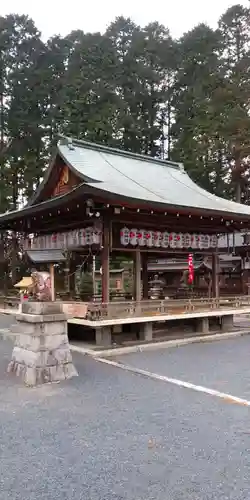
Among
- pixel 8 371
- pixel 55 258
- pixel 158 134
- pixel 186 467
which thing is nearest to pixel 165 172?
pixel 55 258

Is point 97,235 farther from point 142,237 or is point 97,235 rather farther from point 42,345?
point 42,345

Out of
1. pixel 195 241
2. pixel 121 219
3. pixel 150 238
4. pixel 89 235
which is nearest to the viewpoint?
pixel 89 235

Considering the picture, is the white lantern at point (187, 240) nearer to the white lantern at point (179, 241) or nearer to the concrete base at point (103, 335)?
the white lantern at point (179, 241)

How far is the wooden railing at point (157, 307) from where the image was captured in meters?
8.87

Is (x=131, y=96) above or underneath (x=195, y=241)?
above

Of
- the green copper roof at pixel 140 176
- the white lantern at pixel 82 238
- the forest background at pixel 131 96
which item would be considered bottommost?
the white lantern at pixel 82 238

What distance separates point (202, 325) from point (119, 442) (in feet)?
24.7

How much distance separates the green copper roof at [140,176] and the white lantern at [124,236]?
1.00 m

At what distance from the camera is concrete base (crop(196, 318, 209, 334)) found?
36.6ft

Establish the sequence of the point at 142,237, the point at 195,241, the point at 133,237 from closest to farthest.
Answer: the point at 133,237 < the point at 142,237 < the point at 195,241

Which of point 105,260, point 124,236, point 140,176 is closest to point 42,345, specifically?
point 105,260

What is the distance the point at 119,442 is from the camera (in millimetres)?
3957

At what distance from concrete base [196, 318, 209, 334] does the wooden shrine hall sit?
328mm

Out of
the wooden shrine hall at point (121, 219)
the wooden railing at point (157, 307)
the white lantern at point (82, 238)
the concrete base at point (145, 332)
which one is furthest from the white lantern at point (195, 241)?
the white lantern at point (82, 238)
